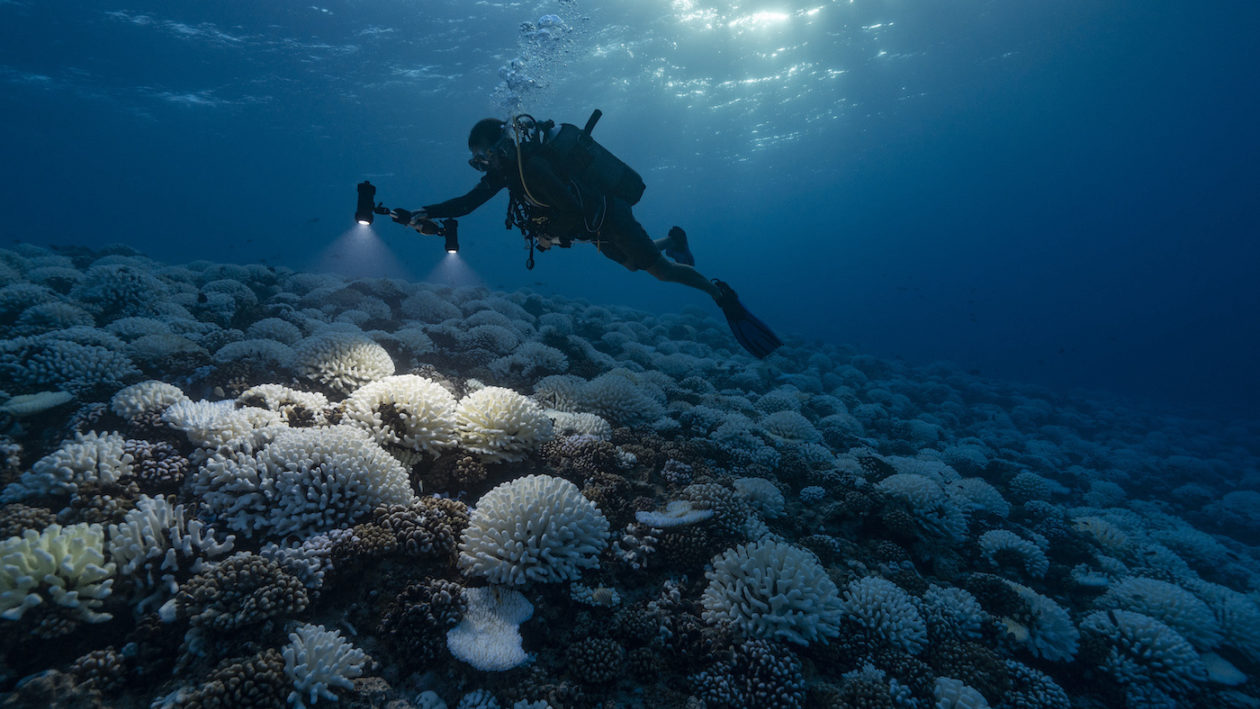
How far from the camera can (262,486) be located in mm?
3393

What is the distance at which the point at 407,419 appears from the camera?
14.5 feet

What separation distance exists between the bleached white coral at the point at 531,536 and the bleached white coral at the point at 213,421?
7.97 feet

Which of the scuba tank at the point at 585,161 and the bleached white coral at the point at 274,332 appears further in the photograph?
the bleached white coral at the point at 274,332

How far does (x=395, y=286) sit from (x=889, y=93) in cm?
4778

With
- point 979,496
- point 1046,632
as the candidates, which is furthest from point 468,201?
point 979,496

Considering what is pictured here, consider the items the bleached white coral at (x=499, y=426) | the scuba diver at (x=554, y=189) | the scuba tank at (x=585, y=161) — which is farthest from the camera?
the scuba tank at (x=585, y=161)

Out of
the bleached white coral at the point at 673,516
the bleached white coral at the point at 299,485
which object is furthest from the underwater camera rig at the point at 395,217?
the bleached white coral at the point at 673,516

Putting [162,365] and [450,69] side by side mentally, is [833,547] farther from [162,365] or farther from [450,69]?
[450,69]

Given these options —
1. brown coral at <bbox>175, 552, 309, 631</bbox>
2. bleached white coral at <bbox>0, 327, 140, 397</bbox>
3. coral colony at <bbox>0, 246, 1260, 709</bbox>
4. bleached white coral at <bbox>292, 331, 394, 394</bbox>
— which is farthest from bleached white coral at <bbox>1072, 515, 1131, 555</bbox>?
bleached white coral at <bbox>0, 327, 140, 397</bbox>

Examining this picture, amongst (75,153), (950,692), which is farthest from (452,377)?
(75,153)

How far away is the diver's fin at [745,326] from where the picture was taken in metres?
8.38

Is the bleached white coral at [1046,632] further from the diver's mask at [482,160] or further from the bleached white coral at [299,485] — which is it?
the diver's mask at [482,160]

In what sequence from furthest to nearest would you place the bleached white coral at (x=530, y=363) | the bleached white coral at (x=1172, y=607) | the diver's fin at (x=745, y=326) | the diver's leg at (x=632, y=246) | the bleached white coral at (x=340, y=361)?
the diver's fin at (x=745, y=326) → the bleached white coral at (x=530, y=363) → the diver's leg at (x=632, y=246) → the bleached white coral at (x=340, y=361) → the bleached white coral at (x=1172, y=607)

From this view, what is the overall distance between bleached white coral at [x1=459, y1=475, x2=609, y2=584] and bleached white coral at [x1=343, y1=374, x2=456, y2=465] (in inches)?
43.8
